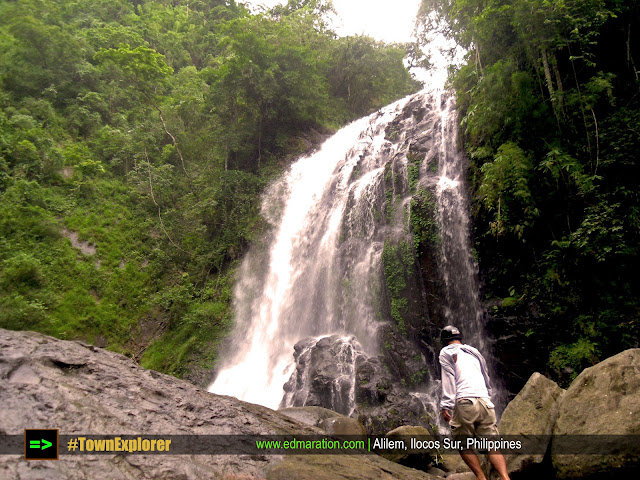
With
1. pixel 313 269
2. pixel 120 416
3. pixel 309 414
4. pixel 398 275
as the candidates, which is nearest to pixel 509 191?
pixel 398 275

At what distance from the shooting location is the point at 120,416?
3.06 metres

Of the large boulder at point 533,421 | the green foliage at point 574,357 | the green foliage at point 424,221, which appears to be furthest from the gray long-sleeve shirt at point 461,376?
the green foliage at point 424,221

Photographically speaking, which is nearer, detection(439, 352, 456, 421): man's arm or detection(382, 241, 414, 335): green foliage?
detection(439, 352, 456, 421): man's arm

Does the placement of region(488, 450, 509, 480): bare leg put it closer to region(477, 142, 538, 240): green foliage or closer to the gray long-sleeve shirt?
the gray long-sleeve shirt

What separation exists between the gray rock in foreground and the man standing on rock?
1.03 m

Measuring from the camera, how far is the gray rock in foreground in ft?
8.25

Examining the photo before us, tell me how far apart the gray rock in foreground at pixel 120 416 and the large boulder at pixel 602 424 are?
155 cm

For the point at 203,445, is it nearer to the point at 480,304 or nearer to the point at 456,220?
the point at 480,304

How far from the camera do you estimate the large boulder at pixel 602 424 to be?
3043 mm

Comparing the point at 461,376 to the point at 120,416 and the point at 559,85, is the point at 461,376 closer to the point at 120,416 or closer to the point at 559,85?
the point at 120,416

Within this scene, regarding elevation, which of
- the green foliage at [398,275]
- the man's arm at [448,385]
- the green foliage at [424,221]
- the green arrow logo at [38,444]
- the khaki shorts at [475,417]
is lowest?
the khaki shorts at [475,417]

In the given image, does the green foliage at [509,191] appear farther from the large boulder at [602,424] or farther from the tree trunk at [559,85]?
the large boulder at [602,424]

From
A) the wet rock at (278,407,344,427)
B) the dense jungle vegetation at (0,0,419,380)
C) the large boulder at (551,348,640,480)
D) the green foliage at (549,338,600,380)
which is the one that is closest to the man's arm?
the large boulder at (551,348,640,480)

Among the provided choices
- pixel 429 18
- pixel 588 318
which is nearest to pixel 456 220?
pixel 588 318
